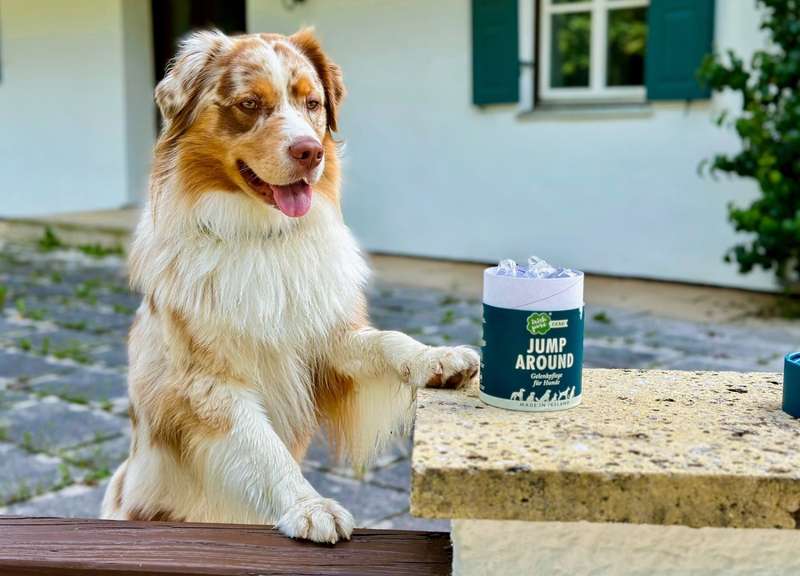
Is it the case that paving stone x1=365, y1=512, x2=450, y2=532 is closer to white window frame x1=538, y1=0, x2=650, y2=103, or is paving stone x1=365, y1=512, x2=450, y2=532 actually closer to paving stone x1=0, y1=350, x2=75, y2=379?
paving stone x1=0, y1=350, x2=75, y2=379

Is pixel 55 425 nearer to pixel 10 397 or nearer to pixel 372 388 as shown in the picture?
pixel 10 397

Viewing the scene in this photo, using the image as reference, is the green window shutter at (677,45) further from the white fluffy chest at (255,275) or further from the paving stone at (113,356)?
the white fluffy chest at (255,275)

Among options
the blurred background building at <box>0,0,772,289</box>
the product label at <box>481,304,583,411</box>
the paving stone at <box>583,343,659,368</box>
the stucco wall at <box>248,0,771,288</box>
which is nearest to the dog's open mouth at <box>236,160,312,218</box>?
the product label at <box>481,304,583,411</box>

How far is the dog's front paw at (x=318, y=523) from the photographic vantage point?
1.39m

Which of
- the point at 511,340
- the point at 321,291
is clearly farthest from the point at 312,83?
the point at 511,340

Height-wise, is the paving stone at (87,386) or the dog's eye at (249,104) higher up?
the dog's eye at (249,104)

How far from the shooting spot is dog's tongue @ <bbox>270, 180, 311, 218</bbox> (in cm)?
188

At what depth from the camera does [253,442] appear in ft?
5.93

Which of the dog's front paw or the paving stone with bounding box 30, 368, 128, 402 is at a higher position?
the dog's front paw

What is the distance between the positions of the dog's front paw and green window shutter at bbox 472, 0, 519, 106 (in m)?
6.43

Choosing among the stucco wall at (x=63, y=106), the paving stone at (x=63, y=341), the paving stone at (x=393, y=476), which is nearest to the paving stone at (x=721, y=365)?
the paving stone at (x=393, y=476)

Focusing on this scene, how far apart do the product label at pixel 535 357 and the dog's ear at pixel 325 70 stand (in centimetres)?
100

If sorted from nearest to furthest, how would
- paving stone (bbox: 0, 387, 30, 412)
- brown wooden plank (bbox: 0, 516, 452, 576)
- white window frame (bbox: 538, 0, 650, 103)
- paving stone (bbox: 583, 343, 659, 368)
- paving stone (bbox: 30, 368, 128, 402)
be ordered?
brown wooden plank (bbox: 0, 516, 452, 576) → paving stone (bbox: 0, 387, 30, 412) → paving stone (bbox: 30, 368, 128, 402) → paving stone (bbox: 583, 343, 659, 368) → white window frame (bbox: 538, 0, 650, 103)

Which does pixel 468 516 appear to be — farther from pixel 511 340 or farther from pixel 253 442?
pixel 253 442
